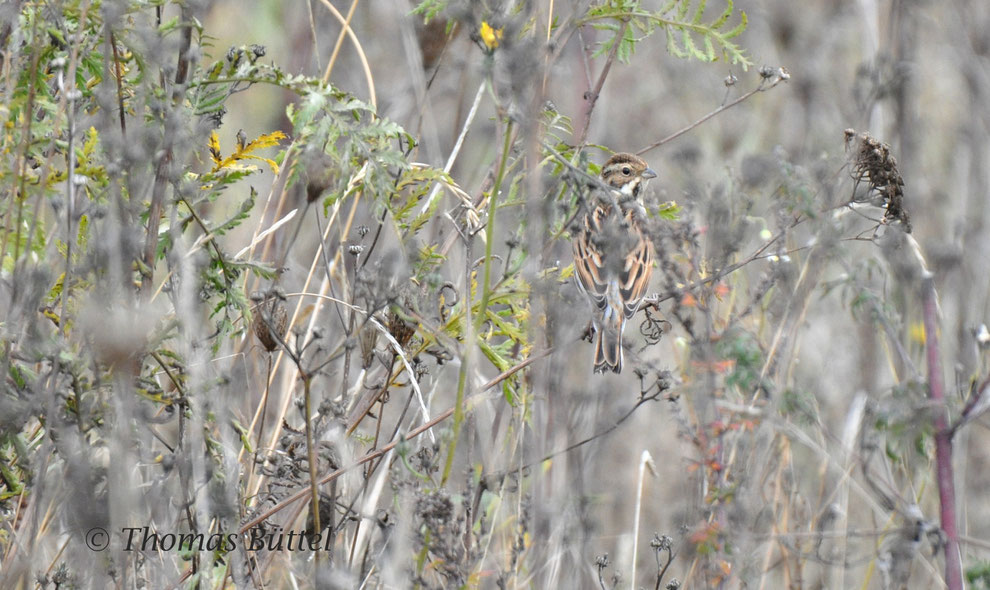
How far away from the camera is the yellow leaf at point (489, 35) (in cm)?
199

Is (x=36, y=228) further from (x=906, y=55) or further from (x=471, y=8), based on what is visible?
(x=906, y=55)

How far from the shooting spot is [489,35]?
2.05 m

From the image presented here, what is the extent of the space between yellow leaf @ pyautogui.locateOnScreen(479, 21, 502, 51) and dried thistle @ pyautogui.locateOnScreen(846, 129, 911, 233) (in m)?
1.14

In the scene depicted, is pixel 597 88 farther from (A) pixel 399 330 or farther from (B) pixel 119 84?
(B) pixel 119 84

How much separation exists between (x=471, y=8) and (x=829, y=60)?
7.14m

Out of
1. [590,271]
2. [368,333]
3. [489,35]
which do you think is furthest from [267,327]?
[590,271]

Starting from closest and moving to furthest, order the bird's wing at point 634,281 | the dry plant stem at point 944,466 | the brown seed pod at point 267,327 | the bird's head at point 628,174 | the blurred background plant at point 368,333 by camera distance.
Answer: the blurred background plant at point 368,333
the dry plant stem at point 944,466
the brown seed pod at point 267,327
the bird's wing at point 634,281
the bird's head at point 628,174

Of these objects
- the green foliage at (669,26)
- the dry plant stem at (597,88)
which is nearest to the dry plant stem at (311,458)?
the dry plant stem at (597,88)

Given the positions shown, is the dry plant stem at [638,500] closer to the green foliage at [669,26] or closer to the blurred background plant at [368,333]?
Result: the blurred background plant at [368,333]

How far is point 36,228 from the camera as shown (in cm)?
238

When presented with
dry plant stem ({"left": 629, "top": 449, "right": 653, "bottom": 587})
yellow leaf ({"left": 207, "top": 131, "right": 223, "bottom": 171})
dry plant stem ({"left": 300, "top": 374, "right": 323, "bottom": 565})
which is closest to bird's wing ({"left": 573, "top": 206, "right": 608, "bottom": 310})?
dry plant stem ({"left": 629, "top": 449, "right": 653, "bottom": 587})

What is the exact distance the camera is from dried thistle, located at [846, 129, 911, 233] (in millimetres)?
2662

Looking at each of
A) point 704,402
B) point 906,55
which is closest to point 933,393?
point 704,402

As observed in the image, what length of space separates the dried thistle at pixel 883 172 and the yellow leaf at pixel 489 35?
1.14 meters
